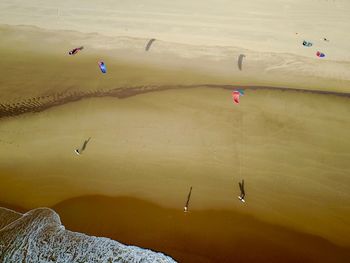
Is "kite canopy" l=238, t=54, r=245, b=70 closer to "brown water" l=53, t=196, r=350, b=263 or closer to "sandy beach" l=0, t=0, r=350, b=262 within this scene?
"sandy beach" l=0, t=0, r=350, b=262

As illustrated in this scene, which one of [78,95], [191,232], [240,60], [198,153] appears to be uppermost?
[240,60]

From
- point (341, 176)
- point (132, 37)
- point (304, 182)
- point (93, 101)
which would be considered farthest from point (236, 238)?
point (132, 37)

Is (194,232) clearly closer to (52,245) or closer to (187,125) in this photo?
(52,245)

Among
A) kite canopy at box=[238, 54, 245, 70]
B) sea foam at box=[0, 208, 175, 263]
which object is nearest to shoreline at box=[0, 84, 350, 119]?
kite canopy at box=[238, 54, 245, 70]

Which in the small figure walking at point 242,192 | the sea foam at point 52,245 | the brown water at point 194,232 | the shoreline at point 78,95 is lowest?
the sea foam at point 52,245

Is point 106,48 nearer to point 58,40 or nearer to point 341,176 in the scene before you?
point 58,40

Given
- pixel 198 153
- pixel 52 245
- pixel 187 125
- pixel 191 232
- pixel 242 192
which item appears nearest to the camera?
pixel 52 245

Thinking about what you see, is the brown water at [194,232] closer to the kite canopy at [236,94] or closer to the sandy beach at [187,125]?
the sandy beach at [187,125]

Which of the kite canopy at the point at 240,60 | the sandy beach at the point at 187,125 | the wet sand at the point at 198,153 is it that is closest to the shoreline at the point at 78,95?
the sandy beach at the point at 187,125

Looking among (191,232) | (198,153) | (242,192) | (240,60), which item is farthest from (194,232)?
(240,60)
